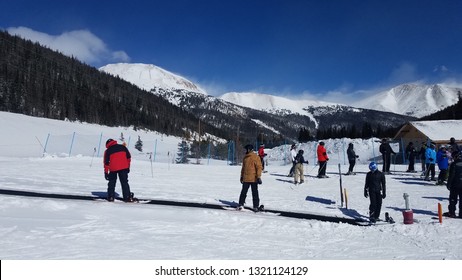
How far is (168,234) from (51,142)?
46.3 meters

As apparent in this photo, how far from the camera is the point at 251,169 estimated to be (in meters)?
10.5

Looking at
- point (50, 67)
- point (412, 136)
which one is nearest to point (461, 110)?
point (412, 136)

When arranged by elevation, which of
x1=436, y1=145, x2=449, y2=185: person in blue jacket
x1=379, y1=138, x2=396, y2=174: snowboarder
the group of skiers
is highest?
x1=379, y1=138, x2=396, y2=174: snowboarder

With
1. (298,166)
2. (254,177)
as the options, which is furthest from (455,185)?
(298,166)

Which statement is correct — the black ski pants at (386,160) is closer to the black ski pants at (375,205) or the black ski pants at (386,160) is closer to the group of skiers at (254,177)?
the group of skiers at (254,177)

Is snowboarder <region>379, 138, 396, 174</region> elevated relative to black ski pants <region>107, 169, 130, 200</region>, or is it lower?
elevated

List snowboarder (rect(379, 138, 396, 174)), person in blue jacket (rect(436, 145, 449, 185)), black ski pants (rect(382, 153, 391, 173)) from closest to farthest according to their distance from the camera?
1. person in blue jacket (rect(436, 145, 449, 185))
2. snowboarder (rect(379, 138, 396, 174))
3. black ski pants (rect(382, 153, 391, 173))

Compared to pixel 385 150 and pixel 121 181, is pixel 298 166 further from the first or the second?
pixel 121 181

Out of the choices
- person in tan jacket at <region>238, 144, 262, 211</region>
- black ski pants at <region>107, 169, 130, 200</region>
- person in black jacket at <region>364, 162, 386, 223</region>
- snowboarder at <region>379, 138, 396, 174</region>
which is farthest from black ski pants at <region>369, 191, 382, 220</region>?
snowboarder at <region>379, 138, 396, 174</region>

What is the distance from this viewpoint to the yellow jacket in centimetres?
1045

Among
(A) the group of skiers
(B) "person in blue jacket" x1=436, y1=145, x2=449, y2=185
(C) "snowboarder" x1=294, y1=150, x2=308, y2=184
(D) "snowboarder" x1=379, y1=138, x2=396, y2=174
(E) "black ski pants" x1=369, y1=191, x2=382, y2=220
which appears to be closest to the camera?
(E) "black ski pants" x1=369, y1=191, x2=382, y2=220

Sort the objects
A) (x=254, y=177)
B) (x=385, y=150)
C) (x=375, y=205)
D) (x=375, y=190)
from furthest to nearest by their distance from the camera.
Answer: (x=385, y=150), (x=254, y=177), (x=375, y=190), (x=375, y=205)

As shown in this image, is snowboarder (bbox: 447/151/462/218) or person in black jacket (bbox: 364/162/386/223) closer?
person in black jacket (bbox: 364/162/386/223)

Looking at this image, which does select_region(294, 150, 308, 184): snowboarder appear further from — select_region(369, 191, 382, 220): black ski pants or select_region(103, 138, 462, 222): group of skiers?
select_region(369, 191, 382, 220): black ski pants
